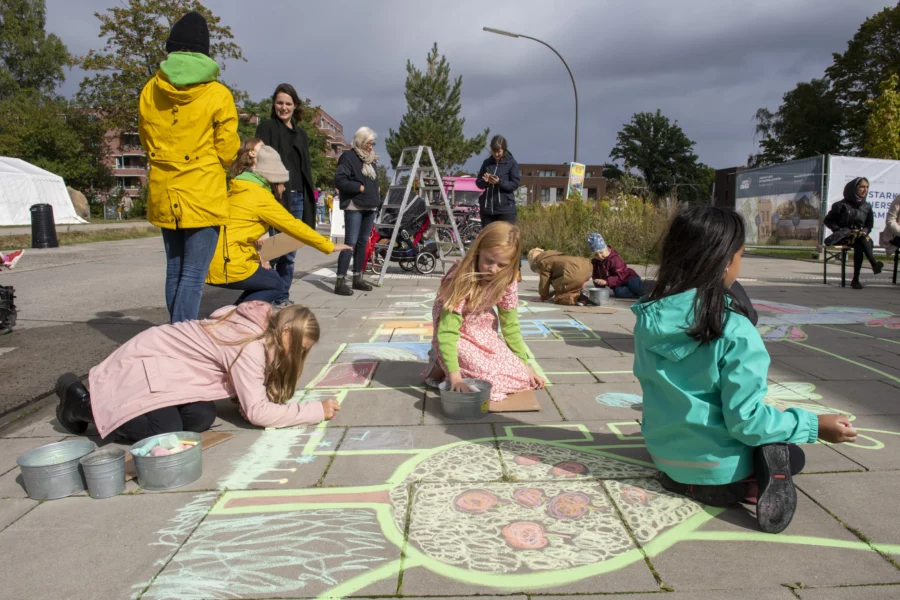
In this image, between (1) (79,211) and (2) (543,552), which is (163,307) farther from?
(1) (79,211)

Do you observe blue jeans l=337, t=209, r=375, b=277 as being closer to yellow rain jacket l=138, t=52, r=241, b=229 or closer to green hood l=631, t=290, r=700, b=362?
yellow rain jacket l=138, t=52, r=241, b=229

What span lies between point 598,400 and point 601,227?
9.47 meters

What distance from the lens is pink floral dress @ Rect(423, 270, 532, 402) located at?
10.3ft

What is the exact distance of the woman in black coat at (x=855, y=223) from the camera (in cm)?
784

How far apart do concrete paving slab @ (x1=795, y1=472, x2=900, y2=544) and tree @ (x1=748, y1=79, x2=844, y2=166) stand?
4016 centimetres

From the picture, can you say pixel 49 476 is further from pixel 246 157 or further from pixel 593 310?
pixel 593 310

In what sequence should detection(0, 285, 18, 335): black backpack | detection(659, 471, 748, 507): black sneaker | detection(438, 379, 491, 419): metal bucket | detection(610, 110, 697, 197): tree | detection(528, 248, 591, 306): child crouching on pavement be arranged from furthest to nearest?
detection(610, 110, 697, 197): tree → detection(528, 248, 591, 306): child crouching on pavement → detection(0, 285, 18, 335): black backpack → detection(438, 379, 491, 419): metal bucket → detection(659, 471, 748, 507): black sneaker

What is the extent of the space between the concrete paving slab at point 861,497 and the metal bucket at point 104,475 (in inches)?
95.7

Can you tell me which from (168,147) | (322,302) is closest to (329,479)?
(168,147)

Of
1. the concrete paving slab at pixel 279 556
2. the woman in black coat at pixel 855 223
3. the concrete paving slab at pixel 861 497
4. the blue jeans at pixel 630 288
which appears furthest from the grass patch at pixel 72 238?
the woman in black coat at pixel 855 223

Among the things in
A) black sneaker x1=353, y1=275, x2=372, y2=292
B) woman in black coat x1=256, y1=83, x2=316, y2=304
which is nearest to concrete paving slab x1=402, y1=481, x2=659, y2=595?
woman in black coat x1=256, y1=83, x2=316, y2=304

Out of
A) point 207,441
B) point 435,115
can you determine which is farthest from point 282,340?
point 435,115

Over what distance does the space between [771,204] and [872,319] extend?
10.7 meters

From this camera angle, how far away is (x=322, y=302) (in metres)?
6.48
